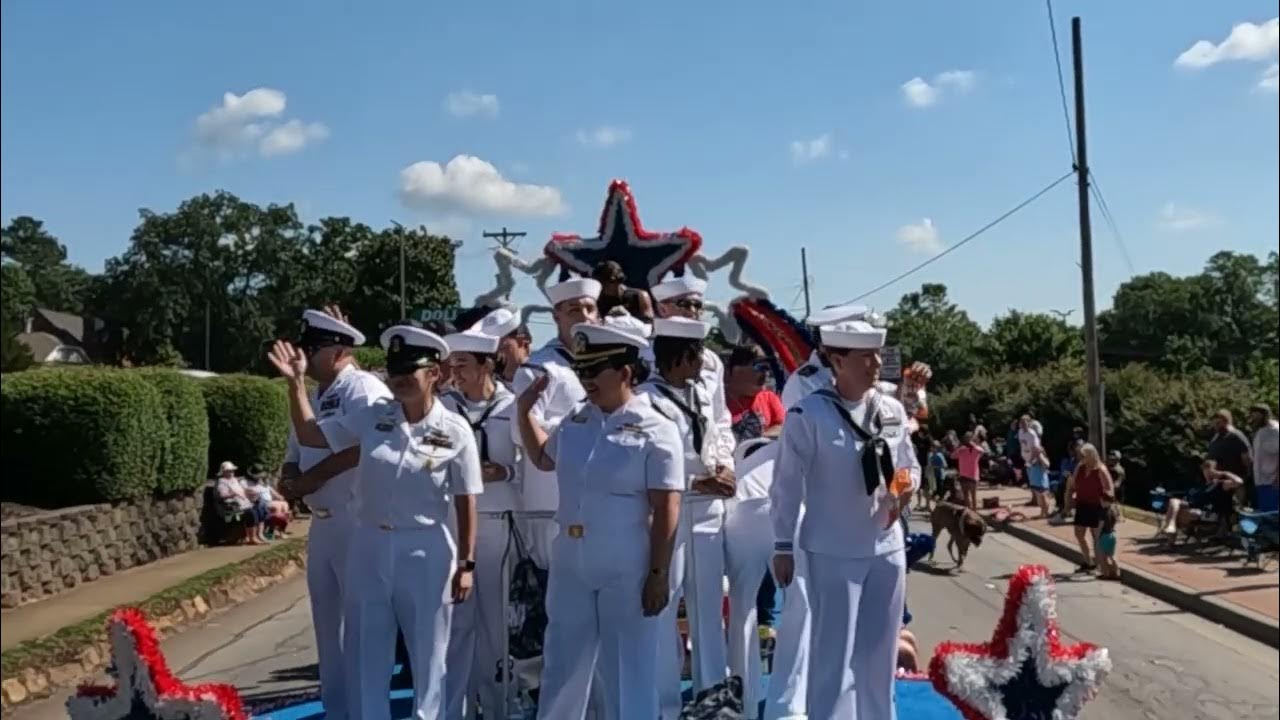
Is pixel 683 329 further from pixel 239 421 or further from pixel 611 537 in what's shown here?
pixel 239 421

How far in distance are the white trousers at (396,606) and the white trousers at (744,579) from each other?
150 cm

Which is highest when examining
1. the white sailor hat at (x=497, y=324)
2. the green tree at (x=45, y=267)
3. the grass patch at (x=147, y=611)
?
the green tree at (x=45, y=267)

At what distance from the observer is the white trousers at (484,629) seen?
18.2 ft

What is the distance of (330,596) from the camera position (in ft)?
18.0

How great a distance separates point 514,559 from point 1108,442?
2543cm

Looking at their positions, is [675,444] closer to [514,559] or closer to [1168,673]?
[514,559]

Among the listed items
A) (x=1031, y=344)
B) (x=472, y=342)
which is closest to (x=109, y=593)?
(x=472, y=342)

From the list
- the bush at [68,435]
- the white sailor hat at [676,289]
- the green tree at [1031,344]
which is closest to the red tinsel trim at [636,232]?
the white sailor hat at [676,289]

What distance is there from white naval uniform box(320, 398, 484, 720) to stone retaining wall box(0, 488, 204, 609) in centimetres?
746

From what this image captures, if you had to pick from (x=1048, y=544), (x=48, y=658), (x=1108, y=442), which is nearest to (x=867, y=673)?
(x=48, y=658)

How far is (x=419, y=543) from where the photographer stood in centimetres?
502

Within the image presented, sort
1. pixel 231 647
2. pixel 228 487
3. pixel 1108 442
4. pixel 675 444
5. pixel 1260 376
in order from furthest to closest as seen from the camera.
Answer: pixel 1260 376 < pixel 1108 442 < pixel 228 487 < pixel 231 647 < pixel 675 444

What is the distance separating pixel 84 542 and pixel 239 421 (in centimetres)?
657

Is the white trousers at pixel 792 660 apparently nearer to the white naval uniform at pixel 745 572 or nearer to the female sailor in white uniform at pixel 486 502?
the white naval uniform at pixel 745 572
